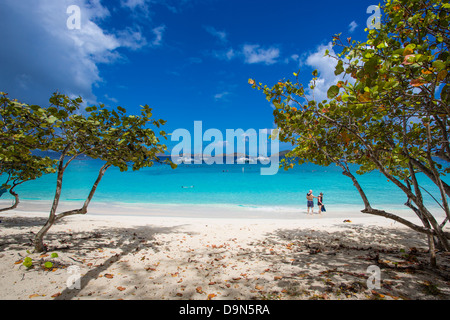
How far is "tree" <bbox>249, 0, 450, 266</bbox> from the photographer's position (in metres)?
2.12

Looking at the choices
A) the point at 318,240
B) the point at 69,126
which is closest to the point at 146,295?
the point at 69,126

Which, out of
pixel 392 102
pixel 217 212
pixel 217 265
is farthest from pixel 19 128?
pixel 217 212

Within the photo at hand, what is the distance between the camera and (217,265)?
15.6 ft

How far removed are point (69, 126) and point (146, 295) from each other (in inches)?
142

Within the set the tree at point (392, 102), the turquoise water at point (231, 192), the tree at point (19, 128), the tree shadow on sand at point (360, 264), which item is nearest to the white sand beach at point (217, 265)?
the tree shadow on sand at point (360, 264)

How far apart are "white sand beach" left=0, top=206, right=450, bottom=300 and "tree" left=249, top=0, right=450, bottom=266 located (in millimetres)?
1208

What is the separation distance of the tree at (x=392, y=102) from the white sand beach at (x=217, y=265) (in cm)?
121

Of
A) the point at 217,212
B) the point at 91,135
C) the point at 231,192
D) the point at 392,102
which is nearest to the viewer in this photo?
the point at 392,102

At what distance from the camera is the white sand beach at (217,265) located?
3.45 meters

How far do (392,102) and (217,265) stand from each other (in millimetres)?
4513

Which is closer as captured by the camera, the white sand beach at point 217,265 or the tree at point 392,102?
the tree at point 392,102

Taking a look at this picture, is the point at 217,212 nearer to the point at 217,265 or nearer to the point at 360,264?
the point at 217,265

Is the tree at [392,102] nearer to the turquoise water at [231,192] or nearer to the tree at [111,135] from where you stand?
the tree at [111,135]

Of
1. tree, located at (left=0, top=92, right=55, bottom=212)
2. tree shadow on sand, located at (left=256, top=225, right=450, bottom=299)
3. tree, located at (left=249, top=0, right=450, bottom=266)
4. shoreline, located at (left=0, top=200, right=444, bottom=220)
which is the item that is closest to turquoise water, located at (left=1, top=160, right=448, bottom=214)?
shoreline, located at (left=0, top=200, right=444, bottom=220)
